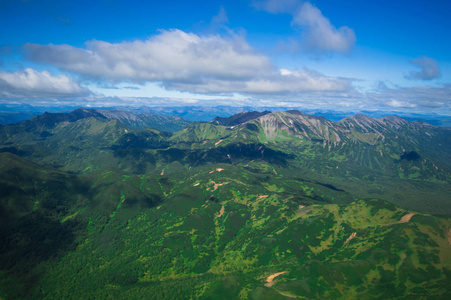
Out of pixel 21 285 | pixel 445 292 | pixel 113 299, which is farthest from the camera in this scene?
pixel 21 285

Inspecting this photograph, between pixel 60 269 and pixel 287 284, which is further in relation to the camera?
pixel 60 269

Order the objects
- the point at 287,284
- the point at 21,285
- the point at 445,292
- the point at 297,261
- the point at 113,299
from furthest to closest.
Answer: the point at 297,261 → the point at 21,285 → the point at 113,299 → the point at 287,284 → the point at 445,292

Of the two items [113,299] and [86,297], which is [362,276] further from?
[86,297]

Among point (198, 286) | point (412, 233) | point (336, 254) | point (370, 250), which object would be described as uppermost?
point (412, 233)

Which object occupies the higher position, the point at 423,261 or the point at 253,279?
the point at 423,261

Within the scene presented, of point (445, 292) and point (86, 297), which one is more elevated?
point (445, 292)

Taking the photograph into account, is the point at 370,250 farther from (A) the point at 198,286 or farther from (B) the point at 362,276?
(A) the point at 198,286

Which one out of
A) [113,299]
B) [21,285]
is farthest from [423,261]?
[21,285]

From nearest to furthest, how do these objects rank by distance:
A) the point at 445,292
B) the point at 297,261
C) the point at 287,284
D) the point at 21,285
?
the point at 445,292 → the point at 287,284 → the point at 21,285 → the point at 297,261

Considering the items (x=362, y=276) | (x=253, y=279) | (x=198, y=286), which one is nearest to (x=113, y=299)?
(x=198, y=286)

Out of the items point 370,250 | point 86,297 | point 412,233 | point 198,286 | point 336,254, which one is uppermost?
point 412,233
